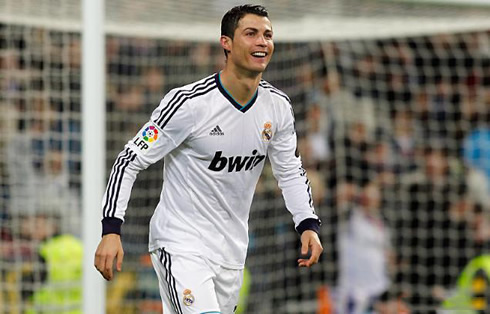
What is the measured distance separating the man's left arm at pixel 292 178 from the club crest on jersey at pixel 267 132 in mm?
63

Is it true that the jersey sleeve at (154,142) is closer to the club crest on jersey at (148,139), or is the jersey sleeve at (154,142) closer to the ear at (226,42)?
the club crest on jersey at (148,139)

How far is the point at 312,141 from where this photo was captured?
9.11m

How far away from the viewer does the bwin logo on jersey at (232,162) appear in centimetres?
428

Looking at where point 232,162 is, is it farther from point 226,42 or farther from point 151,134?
point 226,42

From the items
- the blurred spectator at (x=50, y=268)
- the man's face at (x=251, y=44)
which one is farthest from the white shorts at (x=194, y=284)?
the blurred spectator at (x=50, y=268)

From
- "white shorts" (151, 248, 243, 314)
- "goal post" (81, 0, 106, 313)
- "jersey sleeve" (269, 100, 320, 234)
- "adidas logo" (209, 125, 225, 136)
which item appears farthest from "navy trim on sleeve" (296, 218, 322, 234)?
"goal post" (81, 0, 106, 313)

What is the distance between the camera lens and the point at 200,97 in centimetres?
422

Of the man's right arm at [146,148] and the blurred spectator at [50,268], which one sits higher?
the man's right arm at [146,148]

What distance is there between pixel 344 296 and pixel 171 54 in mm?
2611

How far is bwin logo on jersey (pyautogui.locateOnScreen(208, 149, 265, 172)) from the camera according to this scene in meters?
4.28

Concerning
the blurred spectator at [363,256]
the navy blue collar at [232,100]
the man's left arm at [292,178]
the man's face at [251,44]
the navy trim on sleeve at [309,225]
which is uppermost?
the man's face at [251,44]

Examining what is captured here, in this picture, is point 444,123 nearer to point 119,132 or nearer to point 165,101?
point 119,132

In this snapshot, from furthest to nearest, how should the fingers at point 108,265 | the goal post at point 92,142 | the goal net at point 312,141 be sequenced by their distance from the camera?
1. the goal net at point 312,141
2. the goal post at point 92,142
3. the fingers at point 108,265

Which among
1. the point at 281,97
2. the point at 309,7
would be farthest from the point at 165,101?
the point at 309,7
